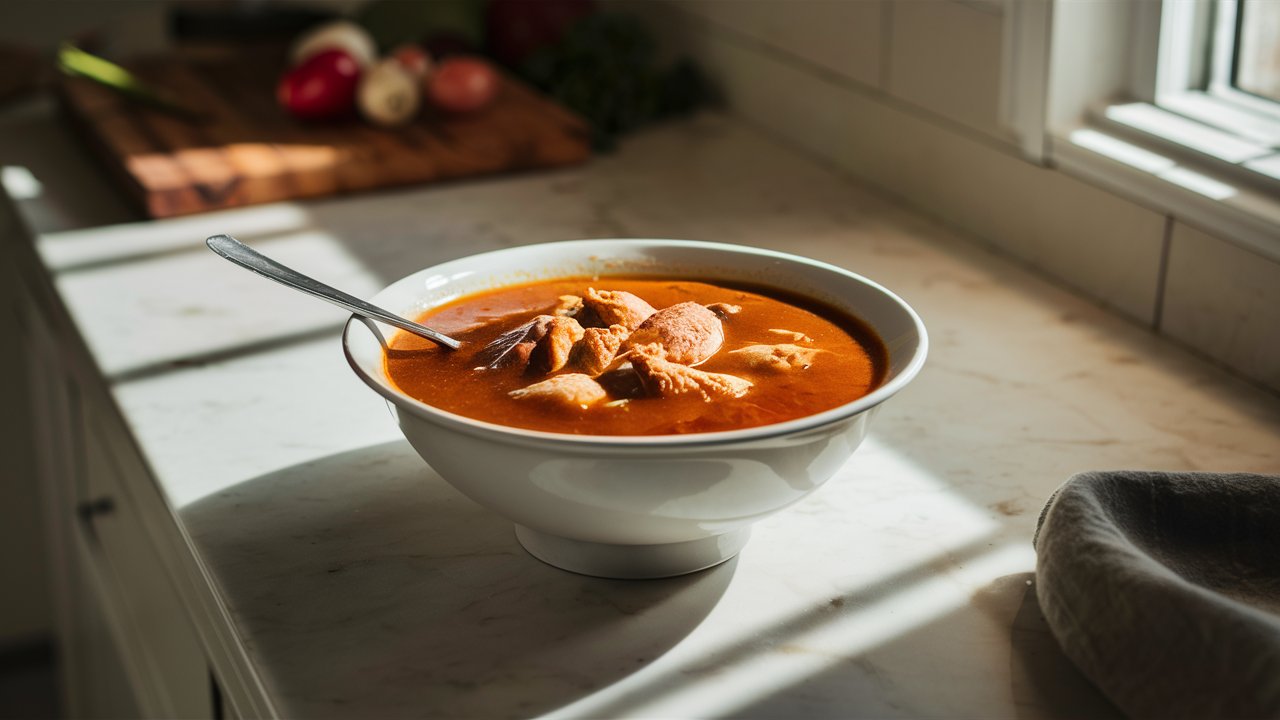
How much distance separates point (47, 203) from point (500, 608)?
1094mm

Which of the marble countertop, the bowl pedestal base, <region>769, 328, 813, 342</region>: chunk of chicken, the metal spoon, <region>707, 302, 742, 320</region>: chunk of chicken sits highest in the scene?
the metal spoon

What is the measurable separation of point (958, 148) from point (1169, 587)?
2.98 ft

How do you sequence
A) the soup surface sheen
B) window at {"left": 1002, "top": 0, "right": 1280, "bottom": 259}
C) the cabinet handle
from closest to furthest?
the soup surface sheen, window at {"left": 1002, "top": 0, "right": 1280, "bottom": 259}, the cabinet handle

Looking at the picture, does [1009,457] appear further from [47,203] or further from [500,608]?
[47,203]

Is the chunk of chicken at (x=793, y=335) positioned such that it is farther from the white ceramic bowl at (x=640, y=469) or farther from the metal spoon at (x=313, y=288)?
the metal spoon at (x=313, y=288)

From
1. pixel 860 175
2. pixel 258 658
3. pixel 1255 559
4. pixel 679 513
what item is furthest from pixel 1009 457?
pixel 860 175

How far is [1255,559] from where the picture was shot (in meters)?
0.73

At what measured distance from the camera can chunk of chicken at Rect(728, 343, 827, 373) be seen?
2.45 ft

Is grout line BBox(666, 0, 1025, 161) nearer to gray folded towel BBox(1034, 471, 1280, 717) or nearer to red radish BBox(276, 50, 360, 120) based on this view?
red radish BBox(276, 50, 360, 120)

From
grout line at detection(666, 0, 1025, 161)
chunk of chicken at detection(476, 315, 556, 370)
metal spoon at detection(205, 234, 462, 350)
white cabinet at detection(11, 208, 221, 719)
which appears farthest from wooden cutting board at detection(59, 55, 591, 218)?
chunk of chicken at detection(476, 315, 556, 370)

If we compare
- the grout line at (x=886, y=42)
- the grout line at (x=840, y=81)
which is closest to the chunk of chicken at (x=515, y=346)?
the grout line at (x=840, y=81)

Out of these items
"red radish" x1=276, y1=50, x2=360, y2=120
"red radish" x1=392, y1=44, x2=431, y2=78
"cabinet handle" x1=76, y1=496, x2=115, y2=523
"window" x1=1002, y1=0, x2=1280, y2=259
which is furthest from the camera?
"red radish" x1=392, y1=44, x2=431, y2=78

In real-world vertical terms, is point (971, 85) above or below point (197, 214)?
above

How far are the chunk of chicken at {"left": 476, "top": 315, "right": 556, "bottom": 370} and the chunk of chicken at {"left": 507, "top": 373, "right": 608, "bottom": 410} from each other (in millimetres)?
39
